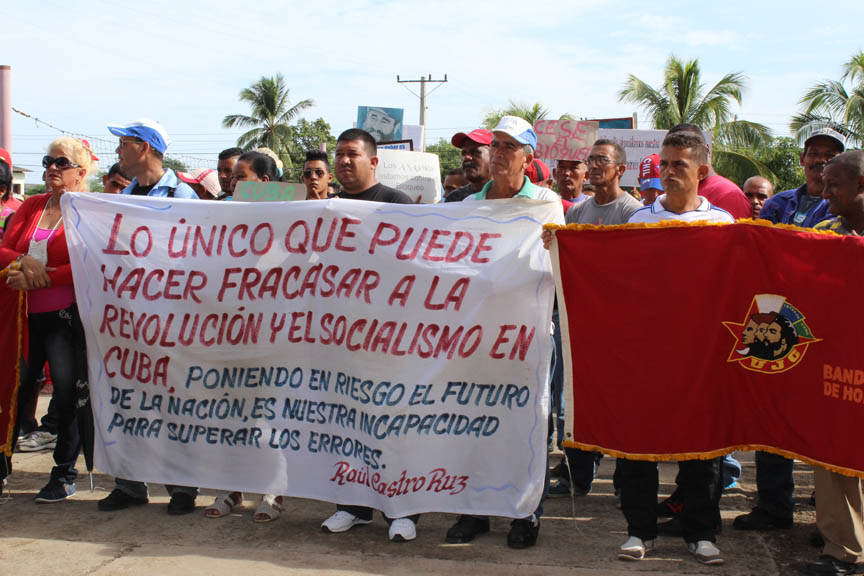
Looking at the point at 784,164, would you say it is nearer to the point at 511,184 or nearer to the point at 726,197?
the point at 726,197

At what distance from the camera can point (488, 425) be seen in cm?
423

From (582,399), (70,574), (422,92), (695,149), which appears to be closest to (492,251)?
(582,399)

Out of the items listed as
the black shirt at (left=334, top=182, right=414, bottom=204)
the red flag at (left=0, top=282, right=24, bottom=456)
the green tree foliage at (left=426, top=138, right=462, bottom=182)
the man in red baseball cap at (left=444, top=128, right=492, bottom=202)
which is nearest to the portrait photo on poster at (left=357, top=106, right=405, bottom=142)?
the man in red baseball cap at (left=444, top=128, right=492, bottom=202)

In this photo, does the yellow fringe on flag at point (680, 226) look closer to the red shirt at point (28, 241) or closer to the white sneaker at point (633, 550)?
the white sneaker at point (633, 550)

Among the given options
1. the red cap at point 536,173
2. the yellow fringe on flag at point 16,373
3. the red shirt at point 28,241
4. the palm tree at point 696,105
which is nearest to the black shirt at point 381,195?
the red cap at point 536,173

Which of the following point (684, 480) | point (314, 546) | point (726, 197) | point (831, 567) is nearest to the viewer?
point (831, 567)

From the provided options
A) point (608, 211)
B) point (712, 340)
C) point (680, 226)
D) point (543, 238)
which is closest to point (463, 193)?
point (608, 211)

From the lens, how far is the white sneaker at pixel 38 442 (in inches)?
249

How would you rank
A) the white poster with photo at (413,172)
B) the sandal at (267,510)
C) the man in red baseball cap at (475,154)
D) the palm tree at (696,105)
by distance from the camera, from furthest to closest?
the palm tree at (696,105), the white poster with photo at (413,172), the man in red baseball cap at (475,154), the sandal at (267,510)

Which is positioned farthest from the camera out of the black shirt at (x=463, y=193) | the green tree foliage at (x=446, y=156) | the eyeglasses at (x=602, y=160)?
the green tree foliage at (x=446, y=156)

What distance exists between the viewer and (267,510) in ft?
15.1

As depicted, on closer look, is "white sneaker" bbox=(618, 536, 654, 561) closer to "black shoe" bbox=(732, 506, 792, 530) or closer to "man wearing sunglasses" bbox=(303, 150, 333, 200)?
"black shoe" bbox=(732, 506, 792, 530)

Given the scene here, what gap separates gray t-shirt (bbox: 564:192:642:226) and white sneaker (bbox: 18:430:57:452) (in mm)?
4418

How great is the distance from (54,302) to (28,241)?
0.44 meters
